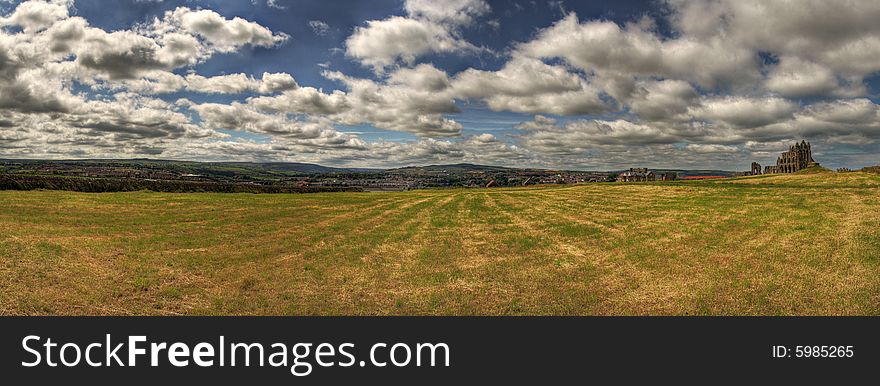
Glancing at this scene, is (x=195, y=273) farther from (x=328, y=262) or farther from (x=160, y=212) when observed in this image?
(x=160, y=212)

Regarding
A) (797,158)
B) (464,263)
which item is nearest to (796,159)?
(797,158)

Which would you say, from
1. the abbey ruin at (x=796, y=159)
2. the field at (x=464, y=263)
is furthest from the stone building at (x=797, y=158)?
the field at (x=464, y=263)

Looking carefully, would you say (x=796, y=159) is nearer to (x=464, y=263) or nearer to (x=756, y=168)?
(x=756, y=168)

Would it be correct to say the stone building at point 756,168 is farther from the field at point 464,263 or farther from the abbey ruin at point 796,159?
the field at point 464,263

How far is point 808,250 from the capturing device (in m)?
18.8

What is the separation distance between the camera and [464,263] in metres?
20.3

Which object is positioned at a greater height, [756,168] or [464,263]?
[756,168]

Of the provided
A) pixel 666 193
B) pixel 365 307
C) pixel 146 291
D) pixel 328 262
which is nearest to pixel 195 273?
pixel 146 291

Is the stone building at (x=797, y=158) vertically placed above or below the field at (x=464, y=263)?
above

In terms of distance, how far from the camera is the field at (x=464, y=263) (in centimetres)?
1396

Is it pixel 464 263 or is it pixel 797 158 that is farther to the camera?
pixel 797 158

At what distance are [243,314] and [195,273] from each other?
256 inches

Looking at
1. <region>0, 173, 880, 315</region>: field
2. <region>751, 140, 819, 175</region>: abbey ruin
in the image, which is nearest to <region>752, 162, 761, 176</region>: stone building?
<region>751, 140, 819, 175</region>: abbey ruin

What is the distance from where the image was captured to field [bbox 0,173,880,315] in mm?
13961
